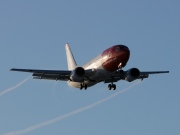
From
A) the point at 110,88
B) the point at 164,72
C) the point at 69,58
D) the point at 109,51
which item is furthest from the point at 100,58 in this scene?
the point at 69,58

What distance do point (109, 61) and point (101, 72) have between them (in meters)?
2.40

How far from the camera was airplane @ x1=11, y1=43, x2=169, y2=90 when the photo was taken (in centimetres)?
8850

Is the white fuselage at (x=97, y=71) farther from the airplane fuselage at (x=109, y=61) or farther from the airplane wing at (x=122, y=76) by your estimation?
the airplane wing at (x=122, y=76)

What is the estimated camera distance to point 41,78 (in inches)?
3706

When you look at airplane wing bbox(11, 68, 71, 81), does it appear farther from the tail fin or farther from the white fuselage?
the tail fin

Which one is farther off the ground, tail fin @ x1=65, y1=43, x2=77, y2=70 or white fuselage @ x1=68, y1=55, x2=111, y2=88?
tail fin @ x1=65, y1=43, x2=77, y2=70

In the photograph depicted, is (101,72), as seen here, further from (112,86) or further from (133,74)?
(112,86)

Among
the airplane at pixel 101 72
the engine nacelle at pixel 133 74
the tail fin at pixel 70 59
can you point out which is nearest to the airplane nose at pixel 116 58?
the airplane at pixel 101 72

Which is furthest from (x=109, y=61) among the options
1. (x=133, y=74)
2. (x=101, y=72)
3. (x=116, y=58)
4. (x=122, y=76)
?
(x=122, y=76)

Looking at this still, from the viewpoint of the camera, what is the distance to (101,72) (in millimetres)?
89938

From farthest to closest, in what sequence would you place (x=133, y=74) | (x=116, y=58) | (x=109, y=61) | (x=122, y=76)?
(x=122, y=76) → (x=133, y=74) → (x=109, y=61) → (x=116, y=58)

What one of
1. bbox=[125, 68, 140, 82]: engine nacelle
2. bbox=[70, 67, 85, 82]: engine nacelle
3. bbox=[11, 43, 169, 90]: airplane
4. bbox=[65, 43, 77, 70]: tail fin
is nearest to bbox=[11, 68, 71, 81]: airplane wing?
bbox=[11, 43, 169, 90]: airplane

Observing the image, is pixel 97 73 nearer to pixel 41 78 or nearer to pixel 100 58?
pixel 100 58

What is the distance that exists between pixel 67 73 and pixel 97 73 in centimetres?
601
